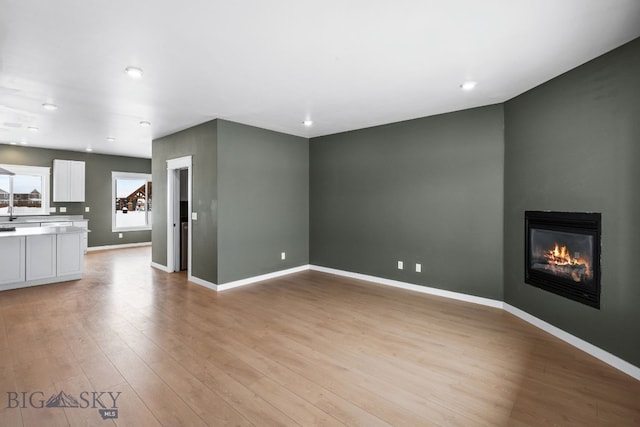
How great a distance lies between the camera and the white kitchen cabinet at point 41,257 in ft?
15.9

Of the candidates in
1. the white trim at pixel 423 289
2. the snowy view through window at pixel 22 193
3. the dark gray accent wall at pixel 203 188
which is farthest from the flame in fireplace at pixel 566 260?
the snowy view through window at pixel 22 193

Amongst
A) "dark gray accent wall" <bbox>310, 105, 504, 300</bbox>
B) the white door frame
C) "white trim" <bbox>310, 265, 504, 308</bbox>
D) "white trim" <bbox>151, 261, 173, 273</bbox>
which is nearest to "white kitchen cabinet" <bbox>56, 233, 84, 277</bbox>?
"white trim" <bbox>151, 261, 173, 273</bbox>

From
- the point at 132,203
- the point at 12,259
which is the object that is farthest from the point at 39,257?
the point at 132,203

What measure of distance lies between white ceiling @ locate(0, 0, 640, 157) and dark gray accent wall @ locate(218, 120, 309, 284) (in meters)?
0.82

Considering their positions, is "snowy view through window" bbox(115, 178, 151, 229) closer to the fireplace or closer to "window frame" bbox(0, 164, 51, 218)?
"window frame" bbox(0, 164, 51, 218)

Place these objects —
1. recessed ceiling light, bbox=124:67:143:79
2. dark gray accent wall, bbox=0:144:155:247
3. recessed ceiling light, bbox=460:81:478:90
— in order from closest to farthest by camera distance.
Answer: recessed ceiling light, bbox=124:67:143:79, recessed ceiling light, bbox=460:81:478:90, dark gray accent wall, bbox=0:144:155:247

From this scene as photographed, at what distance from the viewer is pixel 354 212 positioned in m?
5.57

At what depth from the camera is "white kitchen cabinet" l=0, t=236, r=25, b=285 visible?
462 cm

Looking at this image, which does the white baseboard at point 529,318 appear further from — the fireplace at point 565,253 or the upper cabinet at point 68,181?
the upper cabinet at point 68,181

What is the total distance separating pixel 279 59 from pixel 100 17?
134 centimetres

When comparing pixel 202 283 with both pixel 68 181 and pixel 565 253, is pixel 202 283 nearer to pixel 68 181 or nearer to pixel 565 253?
pixel 565 253

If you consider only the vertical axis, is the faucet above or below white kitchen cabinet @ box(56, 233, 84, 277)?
above

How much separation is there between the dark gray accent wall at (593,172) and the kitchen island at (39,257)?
676 centimetres

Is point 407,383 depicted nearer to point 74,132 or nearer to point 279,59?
point 279,59
